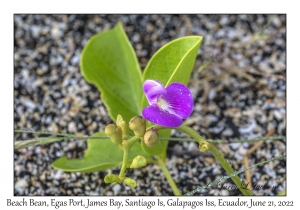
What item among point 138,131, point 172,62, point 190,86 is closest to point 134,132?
point 138,131

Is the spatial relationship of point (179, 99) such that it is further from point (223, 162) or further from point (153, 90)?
point (223, 162)

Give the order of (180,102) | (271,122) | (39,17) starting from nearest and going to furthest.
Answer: (180,102), (271,122), (39,17)

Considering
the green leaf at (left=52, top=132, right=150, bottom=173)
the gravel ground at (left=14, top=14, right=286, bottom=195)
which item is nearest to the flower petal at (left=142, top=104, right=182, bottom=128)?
the green leaf at (left=52, top=132, right=150, bottom=173)

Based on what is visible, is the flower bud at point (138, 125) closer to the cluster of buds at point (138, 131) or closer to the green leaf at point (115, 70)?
the cluster of buds at point (138, 131)

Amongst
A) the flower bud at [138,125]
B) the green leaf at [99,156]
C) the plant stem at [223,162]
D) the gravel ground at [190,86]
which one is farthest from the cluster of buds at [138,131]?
the gravel ground at [190,86]

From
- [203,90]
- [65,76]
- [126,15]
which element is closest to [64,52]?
[65,76]
